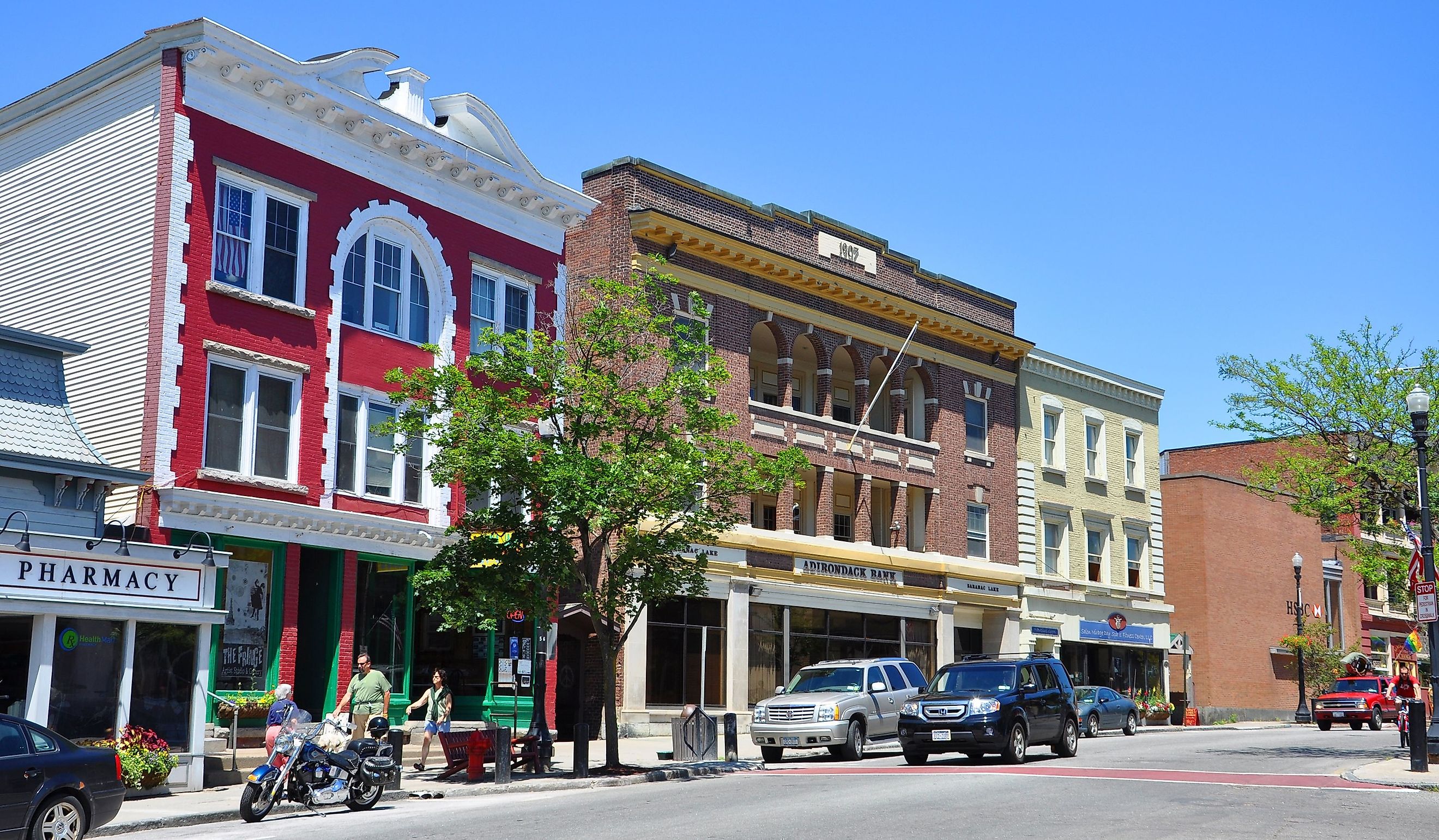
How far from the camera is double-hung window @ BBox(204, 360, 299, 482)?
23.2m

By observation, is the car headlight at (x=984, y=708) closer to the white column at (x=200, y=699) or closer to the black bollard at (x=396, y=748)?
the black bollard at (x=396, y=748)

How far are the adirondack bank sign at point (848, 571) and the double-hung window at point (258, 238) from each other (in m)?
16.2

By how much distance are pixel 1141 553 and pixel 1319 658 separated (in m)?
10.8

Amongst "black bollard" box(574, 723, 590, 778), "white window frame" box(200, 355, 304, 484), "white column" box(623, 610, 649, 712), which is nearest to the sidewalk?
"black bollard" box(574, 723, 590, 778)

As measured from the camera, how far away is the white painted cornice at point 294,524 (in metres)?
22.1

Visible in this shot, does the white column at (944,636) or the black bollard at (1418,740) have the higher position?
the white column at (944,636)

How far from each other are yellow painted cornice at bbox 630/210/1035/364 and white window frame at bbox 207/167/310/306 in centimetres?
991

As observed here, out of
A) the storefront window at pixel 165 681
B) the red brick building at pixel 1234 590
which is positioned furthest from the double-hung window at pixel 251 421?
the red brick building at pixel 1234 590

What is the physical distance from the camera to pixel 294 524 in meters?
23.8

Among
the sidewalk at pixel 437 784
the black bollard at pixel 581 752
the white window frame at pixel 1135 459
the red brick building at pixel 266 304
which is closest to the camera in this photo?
the sidewalk at pixel 437 784

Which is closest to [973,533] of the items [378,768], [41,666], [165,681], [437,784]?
[437,784]

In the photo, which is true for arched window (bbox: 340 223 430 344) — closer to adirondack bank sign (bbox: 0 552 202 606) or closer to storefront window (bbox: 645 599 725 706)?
adirondack bank sign (bbox: 0 552 202 606)

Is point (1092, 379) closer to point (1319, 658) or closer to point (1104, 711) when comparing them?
point (1104, 711)

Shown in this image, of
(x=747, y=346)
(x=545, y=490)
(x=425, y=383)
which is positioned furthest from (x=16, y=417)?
(x=747, y=346)
